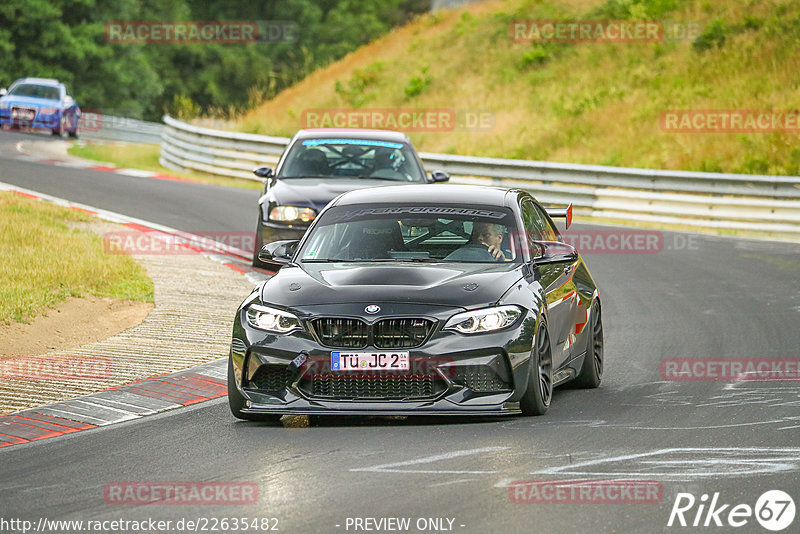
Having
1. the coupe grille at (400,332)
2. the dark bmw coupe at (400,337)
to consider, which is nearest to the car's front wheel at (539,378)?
the dark bmw coupe at (400,337)

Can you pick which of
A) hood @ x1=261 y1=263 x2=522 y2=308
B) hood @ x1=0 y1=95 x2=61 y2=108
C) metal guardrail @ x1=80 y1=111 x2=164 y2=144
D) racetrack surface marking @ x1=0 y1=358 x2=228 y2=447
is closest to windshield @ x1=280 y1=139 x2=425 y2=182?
racetrack surface marking @ x1=0 y1=358 x2=228 y2=447

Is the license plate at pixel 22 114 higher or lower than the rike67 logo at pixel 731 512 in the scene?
lower

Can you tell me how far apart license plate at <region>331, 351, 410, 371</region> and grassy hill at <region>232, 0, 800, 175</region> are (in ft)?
66.4

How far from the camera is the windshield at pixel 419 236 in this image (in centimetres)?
978

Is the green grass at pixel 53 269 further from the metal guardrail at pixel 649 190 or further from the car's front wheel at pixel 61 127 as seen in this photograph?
the car's front wheel at pixel 61 127

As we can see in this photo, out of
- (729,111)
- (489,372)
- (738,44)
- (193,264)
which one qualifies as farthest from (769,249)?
(738,44)

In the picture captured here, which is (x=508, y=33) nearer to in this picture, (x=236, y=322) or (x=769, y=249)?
(x=769, y=249)

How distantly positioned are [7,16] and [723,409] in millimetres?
53185

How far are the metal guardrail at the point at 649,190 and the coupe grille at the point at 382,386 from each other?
1589cm

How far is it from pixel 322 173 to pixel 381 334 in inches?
361

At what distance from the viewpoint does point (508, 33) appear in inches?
1725

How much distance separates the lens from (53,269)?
49.3 ft

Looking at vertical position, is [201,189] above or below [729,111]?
below

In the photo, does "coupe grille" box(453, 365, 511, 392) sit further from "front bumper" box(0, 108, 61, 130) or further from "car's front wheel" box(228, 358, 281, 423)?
"front bumper" box(0, 108, 61, 130)
